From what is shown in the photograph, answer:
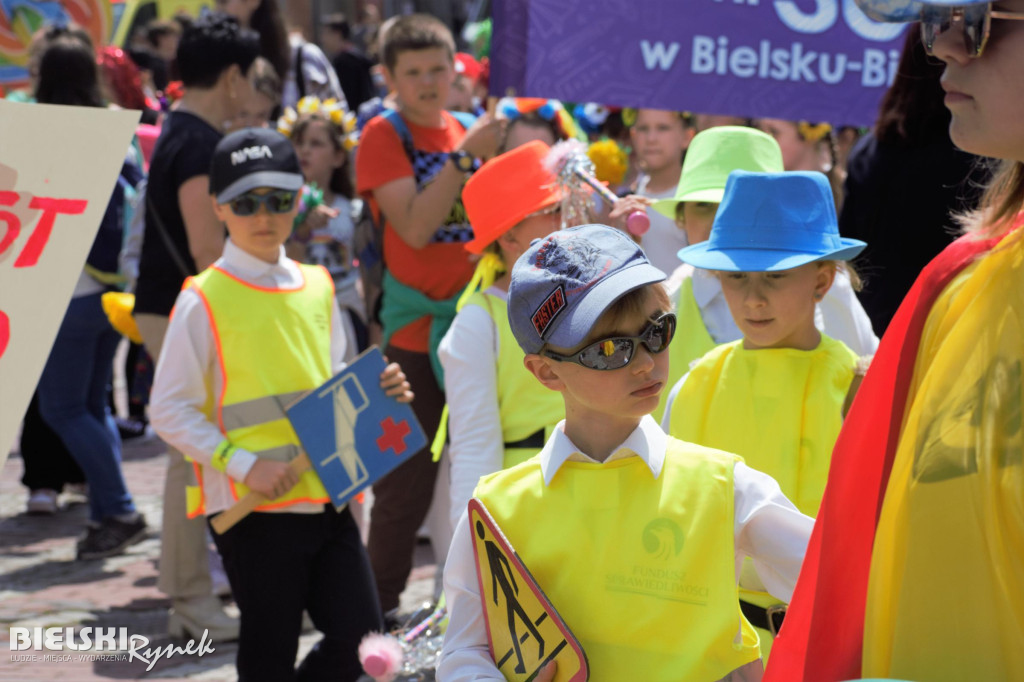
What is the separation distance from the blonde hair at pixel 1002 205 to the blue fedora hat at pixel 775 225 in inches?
53.6

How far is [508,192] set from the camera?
3.64 m

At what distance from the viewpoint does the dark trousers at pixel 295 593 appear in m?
3.75

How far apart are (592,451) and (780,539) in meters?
0.39

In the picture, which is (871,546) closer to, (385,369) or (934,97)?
(385,369)

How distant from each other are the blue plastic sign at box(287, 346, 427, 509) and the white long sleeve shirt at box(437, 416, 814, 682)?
5.47 ft

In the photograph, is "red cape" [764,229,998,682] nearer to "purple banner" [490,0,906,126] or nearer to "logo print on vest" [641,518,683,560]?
"logo print on vest" [641,518,683,560]

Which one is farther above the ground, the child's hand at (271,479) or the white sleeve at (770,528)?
the white sleeve at (770,528)

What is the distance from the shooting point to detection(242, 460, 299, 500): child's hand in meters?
3.77

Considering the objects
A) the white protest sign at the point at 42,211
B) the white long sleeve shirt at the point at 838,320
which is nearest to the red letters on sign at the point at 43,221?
the white protest sign at the point at 42,211

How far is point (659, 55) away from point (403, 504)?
6.88 feet

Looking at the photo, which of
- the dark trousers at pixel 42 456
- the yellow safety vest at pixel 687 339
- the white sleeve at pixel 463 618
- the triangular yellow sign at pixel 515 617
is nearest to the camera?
the triangular yellow sign at pixel 515 617

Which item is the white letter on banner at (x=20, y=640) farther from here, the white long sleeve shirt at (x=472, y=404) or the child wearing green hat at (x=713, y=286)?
the child wearing green hat at (x=713, y=286)

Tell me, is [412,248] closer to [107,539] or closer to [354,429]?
[354,429]

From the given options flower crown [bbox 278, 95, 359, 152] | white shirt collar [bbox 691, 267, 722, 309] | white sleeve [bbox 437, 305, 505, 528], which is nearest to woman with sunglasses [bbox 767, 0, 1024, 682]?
white sleeve [bbox 437, 305, 505, 528]
